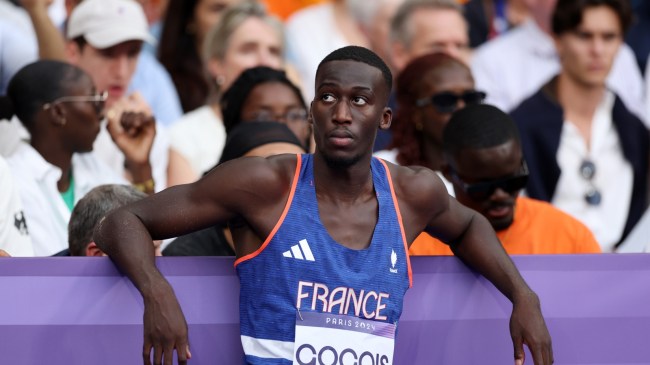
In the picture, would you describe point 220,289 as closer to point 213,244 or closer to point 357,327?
point 357,327

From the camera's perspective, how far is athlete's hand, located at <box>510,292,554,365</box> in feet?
12.4

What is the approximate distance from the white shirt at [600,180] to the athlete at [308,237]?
10.1ft

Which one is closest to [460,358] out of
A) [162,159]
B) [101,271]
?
[101,271]

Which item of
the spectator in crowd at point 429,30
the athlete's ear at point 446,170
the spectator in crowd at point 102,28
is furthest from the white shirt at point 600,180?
the spectator in crowd at point 102,28

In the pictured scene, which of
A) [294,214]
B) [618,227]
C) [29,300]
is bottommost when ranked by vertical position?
[618,227]

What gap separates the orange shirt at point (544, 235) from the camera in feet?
16.3

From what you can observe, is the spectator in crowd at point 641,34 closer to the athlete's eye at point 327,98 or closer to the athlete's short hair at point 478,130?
the athlete's short hair at point 478,130

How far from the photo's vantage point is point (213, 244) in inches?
190

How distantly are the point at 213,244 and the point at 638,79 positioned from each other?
388 centimetres

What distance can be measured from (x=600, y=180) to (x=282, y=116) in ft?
6.44

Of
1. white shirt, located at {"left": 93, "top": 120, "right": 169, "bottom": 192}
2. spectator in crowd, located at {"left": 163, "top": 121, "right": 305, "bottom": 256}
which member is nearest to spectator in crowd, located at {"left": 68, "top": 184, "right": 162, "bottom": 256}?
spectator in crowd, located at {"left": 163, "top": 121, "right": 305, "bottom": 256}

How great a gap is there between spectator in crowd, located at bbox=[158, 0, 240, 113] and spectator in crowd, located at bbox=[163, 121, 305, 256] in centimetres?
213

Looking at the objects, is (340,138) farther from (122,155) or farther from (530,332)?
(122,155)

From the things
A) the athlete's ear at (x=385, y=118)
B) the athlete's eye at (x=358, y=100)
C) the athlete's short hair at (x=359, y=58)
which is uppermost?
the athlete's short hair at (x=359, y=58)
